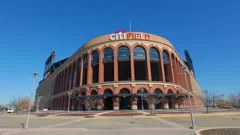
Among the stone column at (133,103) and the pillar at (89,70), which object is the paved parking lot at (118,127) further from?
the pillar at (89,70)

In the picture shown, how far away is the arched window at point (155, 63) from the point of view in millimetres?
55625

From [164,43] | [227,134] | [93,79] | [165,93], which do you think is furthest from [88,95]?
[227,134]

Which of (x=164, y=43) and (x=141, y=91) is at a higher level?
(x=164, y=43)

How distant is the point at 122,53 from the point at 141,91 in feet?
48.1

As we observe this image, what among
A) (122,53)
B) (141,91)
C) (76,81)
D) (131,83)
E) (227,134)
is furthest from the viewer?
(76,81)

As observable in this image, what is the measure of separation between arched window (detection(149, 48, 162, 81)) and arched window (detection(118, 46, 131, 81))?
772 cm

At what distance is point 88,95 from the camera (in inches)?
2064

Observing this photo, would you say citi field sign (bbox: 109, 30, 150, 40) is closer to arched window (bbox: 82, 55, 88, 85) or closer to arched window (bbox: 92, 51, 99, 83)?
arched window (bbox: 92, 51, 99, 83)

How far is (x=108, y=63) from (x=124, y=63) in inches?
211

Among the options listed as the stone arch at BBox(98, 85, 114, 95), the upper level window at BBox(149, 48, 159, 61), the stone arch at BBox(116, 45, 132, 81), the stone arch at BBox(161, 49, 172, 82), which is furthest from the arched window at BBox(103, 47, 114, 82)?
the stone arch at BBox(161, 49, 172, 82)

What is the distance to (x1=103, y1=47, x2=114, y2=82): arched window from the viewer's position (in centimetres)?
5552

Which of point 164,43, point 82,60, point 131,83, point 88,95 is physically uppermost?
point 164,43

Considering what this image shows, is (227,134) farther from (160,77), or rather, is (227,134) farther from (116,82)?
(160,77)

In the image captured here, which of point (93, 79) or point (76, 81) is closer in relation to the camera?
point (93, 79)
